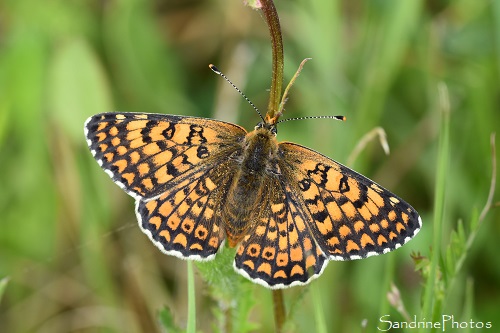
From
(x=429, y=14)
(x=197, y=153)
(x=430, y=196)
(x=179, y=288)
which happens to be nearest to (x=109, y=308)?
(x=179, y=288)

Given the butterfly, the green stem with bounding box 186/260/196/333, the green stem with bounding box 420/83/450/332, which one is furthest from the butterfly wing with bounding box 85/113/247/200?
the green stem with bounding box 420/83/450/332

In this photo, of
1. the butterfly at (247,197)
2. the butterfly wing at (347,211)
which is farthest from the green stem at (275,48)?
the butterfly wing at (347,211)

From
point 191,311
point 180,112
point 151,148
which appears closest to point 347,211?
point 191,311

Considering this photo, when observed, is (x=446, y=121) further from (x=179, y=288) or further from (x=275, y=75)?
(x=179, y=288)

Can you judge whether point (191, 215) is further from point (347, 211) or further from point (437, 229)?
point (437, 229)

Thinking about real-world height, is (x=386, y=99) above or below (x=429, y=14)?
below
